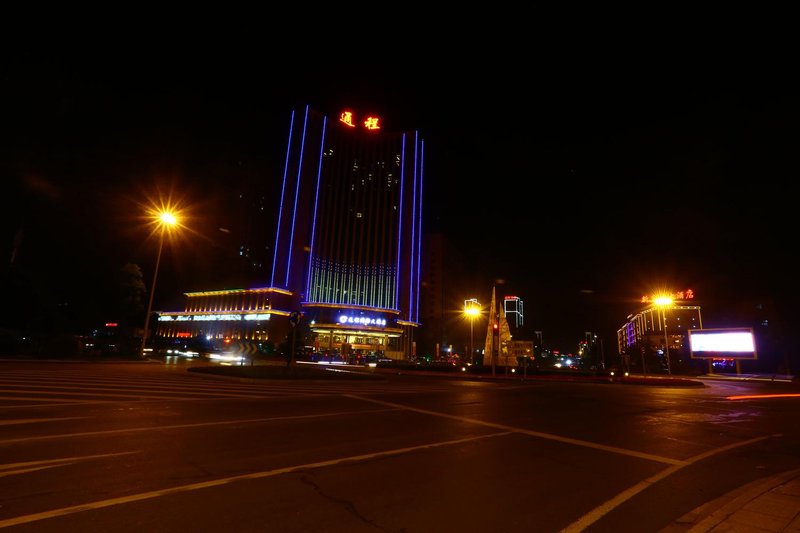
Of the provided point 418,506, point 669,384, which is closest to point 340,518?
point 418,506

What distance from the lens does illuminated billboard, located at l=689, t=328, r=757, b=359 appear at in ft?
147

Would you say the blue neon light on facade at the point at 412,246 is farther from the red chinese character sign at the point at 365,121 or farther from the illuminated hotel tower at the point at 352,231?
the red chinese character sign at the point at 365,121

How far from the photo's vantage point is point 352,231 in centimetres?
10062

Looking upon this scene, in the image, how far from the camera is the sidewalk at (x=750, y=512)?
4197 millimetres

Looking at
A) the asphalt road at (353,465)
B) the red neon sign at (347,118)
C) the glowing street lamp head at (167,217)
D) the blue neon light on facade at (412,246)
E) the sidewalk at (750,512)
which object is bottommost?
the asphalt road at (353,465)

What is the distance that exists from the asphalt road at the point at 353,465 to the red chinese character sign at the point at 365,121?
A: 336ft

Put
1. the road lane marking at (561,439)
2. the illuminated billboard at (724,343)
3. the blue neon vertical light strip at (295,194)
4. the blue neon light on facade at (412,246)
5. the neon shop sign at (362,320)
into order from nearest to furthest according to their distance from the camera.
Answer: the road lane marking at (561,439) < the illuminated billboard at (724,343) < the blue neon vertical light strip at (295,194) < the neon shop sign at (362,320) < the blue neon light on facade at (412,246)

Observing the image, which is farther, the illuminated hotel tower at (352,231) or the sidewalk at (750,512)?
the illuminated hotel tower at (352,231)

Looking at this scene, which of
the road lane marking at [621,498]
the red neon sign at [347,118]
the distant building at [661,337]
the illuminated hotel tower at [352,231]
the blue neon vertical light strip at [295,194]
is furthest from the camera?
the red neon sign at [347,118]

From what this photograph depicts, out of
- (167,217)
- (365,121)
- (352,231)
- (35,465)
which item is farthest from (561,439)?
(365,121)

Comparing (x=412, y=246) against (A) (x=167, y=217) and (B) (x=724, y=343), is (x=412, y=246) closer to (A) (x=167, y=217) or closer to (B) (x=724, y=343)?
(B) (x=724, y=343)

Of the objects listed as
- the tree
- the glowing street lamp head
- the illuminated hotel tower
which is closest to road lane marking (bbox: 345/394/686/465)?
the glowing street lamp head

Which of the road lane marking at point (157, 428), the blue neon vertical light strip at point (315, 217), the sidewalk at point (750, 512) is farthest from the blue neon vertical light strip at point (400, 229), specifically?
the sidewalk at point (750, 512)

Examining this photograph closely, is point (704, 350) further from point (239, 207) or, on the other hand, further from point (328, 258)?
point (239, 207)
